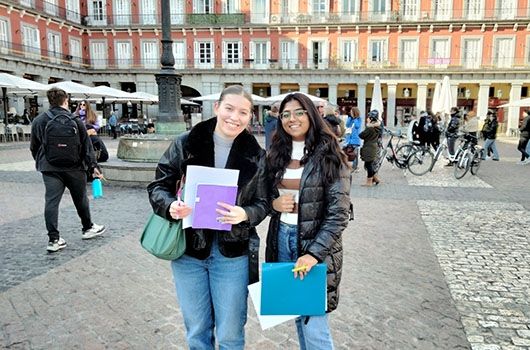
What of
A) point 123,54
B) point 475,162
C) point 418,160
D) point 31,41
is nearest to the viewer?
point 475,162

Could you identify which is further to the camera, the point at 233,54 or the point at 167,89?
the point at 233,54

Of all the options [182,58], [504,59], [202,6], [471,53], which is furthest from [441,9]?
[182,58]

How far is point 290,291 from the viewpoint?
2203mm

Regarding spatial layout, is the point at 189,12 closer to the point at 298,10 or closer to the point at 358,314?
the point at 298,10

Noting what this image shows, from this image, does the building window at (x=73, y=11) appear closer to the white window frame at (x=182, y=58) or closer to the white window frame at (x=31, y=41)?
the white window frame at (x=31, y=41)

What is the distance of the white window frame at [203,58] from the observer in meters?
36.8

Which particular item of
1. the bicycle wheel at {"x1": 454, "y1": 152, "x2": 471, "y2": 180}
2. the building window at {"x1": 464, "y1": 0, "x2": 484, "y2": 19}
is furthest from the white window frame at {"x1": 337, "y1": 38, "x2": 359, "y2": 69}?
the bicycle wheel at {"x1": 454, "y1": 152, "x2": 471, "y2": 180}

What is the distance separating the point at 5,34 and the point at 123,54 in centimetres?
1044

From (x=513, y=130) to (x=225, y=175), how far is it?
35814 mm

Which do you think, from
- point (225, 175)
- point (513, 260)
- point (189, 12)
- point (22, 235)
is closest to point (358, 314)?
point (225, 175)

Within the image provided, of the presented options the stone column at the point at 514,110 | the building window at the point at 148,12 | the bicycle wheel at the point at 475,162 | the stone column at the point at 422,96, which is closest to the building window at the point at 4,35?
the building window at the point at 148,12

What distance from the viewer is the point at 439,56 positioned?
34.7 m

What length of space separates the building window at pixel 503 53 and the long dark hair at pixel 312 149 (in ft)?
122

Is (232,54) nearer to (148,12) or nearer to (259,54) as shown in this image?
(259,54)
